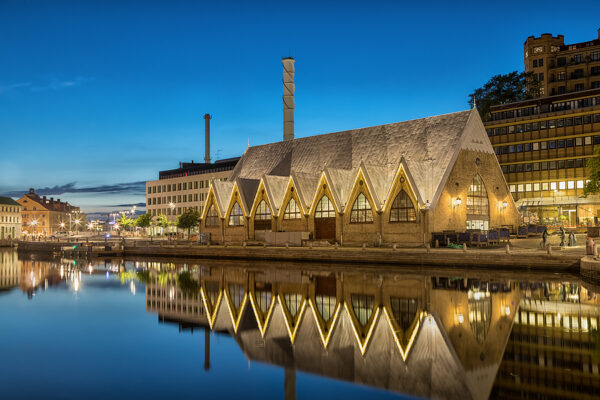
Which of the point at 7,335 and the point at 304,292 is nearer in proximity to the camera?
the point at 7,335

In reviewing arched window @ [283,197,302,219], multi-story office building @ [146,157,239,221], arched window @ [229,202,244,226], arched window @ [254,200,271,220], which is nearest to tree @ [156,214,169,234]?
multi-story office building @ [146,157,239,221]

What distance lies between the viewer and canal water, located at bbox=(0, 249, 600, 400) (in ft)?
37.0

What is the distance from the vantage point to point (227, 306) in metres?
22.8

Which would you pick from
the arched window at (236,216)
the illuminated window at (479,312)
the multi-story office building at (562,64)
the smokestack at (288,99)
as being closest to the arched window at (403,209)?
the arched window at (236,216)

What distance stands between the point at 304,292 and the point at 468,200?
28.2 m

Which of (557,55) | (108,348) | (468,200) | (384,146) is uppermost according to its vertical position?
(557,55)

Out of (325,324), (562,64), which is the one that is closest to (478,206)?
(325,324)

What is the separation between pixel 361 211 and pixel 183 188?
7114 cm

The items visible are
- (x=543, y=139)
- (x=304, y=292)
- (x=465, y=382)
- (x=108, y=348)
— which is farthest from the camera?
(x=543, y=139)

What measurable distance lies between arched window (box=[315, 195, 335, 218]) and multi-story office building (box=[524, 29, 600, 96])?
59.2 m

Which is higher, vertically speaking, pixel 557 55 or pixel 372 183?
pixel 557 55

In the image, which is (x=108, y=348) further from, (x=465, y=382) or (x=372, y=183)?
(x=372, y=183)

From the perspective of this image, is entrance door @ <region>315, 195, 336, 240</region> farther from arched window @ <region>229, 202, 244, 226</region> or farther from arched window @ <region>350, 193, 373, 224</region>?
arched window @ <region>229, 202, 244, 226</region>

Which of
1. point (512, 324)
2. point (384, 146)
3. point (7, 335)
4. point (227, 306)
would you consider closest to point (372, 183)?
point (384, 146)
